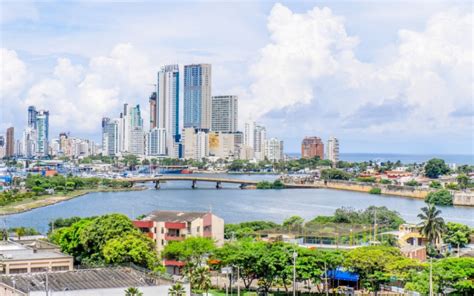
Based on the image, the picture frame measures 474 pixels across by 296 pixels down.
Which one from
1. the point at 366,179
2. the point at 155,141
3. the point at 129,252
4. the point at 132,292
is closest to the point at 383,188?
the point at 366,179

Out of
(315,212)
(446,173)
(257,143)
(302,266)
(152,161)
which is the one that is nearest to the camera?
(302,266)

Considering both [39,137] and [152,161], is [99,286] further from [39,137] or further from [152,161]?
[39,137]

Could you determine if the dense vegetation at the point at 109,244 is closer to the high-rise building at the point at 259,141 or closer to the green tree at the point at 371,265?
the green tree at the point at 371,265

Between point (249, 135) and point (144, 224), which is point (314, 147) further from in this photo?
point (144, 224)

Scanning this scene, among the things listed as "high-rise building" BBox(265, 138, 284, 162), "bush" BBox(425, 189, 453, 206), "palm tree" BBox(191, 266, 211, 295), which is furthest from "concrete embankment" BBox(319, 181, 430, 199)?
"high-rise building" BBox(265, 138, 284, 162)

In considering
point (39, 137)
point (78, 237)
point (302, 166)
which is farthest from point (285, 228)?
point (39, 137)

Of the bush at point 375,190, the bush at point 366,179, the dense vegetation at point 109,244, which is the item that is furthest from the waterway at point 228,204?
the dense vegetation at point 109,244

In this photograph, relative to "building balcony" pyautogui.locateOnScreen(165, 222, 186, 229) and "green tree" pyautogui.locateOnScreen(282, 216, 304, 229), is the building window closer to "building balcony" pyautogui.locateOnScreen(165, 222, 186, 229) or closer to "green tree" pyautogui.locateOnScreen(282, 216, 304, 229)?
"building balcony" pyautogui.locateOnScreen(165, 222, 186, 229)
